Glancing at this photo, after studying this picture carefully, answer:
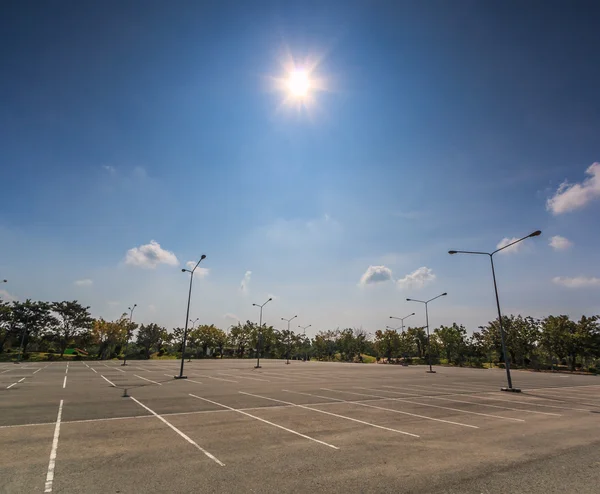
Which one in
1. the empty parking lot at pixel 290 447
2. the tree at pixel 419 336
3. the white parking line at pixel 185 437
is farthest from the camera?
the tree at pixel 419 336

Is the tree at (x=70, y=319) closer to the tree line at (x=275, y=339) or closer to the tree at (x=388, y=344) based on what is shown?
the tree line at (x=275, y=339)

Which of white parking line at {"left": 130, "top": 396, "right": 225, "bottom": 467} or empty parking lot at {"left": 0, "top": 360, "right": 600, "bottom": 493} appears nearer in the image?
empty parking lot at {"left": 0, "top": 360, "right": 600, "bottom": 493}

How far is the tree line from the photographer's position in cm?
6119

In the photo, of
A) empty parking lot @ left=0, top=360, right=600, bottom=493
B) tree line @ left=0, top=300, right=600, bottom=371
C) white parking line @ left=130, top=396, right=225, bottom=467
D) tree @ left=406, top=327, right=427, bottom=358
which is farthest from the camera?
tree @ left=406, top=327, right=427, bottom=358

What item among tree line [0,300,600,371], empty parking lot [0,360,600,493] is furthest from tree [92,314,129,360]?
empty parking lot [0,360,600,493]

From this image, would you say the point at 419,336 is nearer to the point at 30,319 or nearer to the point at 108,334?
the point at 108,334

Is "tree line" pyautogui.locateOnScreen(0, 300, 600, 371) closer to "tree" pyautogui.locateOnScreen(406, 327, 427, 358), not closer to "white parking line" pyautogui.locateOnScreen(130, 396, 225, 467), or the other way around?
"tree" pyautogui.locateOnScreen(406, 327, 427, 358)

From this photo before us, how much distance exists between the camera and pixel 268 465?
7.11 m

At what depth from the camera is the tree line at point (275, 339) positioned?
201ft

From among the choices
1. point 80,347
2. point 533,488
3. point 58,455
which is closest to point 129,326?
point 80,347

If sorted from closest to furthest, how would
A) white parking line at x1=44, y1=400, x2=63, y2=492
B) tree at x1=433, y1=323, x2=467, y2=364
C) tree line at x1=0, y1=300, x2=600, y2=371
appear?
white parking line at x1=44, y1=400, x2=63, y2=492
tree line at x1=0, y1=300, x2=600, y2=371
tree at x1=433, y1=323, x2=467, y2=364

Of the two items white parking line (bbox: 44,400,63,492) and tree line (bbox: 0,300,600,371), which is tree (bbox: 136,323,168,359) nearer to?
tree line (bbox: 0,300,600,371)

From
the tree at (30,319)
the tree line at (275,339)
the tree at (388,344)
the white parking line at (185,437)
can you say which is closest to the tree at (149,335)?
the tree line at (275,339)

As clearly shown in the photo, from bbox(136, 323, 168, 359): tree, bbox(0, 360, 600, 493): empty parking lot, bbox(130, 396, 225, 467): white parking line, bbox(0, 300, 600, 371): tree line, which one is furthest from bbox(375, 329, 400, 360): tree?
bbox(130, 396, 225, 467): white parking line
